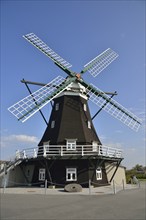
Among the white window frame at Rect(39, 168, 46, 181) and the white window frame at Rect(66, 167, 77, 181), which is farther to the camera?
the white window frame at Rect(39, 168, 46, 181)

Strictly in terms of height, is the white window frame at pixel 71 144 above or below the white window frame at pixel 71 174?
above

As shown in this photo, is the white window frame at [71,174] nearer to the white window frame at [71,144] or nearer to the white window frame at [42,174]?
the white window frame at [71,144]

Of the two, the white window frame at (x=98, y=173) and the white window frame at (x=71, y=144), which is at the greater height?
the white window frame at (x=71, y=144)

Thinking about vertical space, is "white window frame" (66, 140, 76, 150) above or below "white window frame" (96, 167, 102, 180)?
above

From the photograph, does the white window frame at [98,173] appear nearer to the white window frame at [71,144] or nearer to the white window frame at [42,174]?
the white window frame at [71,144]

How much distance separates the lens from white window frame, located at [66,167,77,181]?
52.7 feet

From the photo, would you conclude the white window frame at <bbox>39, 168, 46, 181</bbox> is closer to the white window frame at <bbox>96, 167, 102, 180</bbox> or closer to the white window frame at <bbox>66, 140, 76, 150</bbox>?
the white window frame at <bbox>66, 140, 76, 150</bbox>

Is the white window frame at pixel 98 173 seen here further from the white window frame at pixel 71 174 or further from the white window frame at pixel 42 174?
the white window frame at pixel 42 174

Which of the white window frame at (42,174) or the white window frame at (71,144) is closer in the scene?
the white window frame at (42,174)

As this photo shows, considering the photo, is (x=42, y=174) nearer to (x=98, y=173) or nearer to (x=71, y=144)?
(x=71, y=144)

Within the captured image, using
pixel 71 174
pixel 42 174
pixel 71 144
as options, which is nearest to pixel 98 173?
pixel 71 174

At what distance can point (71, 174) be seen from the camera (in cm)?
1619

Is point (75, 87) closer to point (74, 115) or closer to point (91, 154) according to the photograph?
point (74, 115)

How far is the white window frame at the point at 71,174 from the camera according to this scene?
1608 cm
